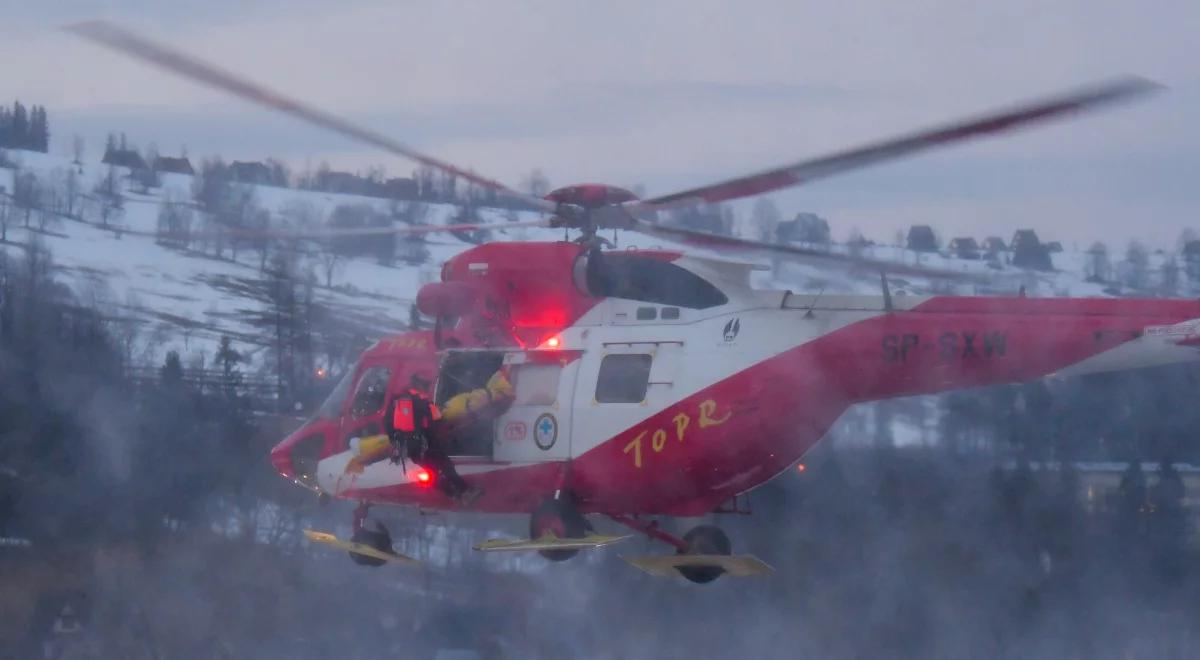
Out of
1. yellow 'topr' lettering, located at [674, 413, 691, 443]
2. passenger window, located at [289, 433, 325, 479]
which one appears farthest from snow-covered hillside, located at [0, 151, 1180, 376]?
yellow 'topr' lettering, located at [674, 413, 691, 443]

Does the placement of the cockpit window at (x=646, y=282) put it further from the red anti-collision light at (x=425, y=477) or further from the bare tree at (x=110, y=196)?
the bare tree at (x=110, y=196)

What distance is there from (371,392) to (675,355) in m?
2.39

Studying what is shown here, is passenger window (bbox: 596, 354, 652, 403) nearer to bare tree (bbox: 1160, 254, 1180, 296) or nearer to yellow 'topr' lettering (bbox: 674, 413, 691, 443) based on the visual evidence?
yellow 'topr' lettering (bbox: 674, 413, 691, 443)

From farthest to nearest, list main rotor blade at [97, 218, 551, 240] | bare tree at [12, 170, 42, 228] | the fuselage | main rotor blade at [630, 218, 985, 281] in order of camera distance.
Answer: bare tree at [12, 170, 42, 228], main rotor blade at [97, 218, 551, 240], main rotor blade at [630, 218, 985, 281], the fuselage

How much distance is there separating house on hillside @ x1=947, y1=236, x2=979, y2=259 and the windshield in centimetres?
419

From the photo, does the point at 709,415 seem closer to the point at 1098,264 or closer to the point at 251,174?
the point at 1098,264

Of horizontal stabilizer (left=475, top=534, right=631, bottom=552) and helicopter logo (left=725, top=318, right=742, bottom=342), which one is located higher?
helicopter logo (left=725, top=318, right=742, bottom=342)

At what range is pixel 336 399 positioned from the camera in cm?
959

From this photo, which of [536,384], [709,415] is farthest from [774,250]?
[536,384]

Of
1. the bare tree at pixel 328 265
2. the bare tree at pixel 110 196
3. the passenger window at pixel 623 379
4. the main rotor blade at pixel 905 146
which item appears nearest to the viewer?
A: the main rotor blade at pixel 905 146

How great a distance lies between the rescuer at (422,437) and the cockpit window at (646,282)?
47.5 inches

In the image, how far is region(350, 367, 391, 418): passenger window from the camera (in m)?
9.29

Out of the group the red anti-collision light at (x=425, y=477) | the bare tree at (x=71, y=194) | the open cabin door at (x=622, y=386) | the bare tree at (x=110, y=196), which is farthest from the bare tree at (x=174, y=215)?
the open cabin door at (x=622, y=386)

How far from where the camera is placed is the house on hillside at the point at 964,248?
9.43 metres
